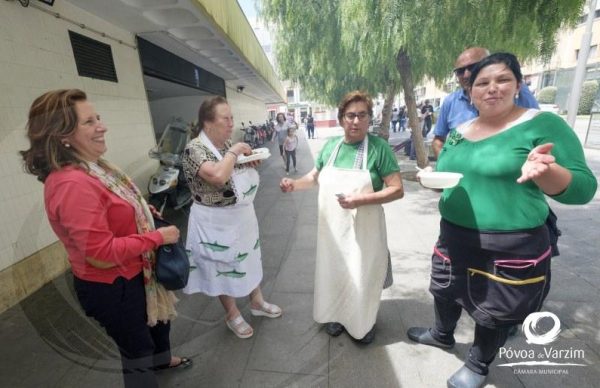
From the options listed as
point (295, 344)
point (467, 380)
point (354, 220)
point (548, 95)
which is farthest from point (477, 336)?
point (548, 95)

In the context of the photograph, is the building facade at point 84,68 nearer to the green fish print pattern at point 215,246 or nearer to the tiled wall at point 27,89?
the tiled wall at point 27,89

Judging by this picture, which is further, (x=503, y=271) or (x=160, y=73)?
(x=160, y=73)

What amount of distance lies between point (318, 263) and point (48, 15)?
3.96 meters

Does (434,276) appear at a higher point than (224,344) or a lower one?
higher

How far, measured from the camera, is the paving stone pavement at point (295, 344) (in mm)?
1993

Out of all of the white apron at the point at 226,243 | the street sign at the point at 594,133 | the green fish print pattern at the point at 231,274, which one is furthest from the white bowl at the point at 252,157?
the street sign at the point at 594,133

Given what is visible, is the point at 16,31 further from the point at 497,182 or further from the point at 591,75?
the point at 591,75

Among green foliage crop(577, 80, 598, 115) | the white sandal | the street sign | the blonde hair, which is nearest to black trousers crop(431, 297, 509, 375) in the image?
the white sandal

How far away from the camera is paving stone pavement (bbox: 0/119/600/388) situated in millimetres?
1993

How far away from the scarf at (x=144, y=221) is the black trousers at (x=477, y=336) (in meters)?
1.75

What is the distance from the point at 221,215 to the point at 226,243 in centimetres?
21

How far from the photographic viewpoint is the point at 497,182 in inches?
56.8

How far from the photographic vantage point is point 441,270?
6.17ft

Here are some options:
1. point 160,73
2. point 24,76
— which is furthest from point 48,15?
point 160,73
